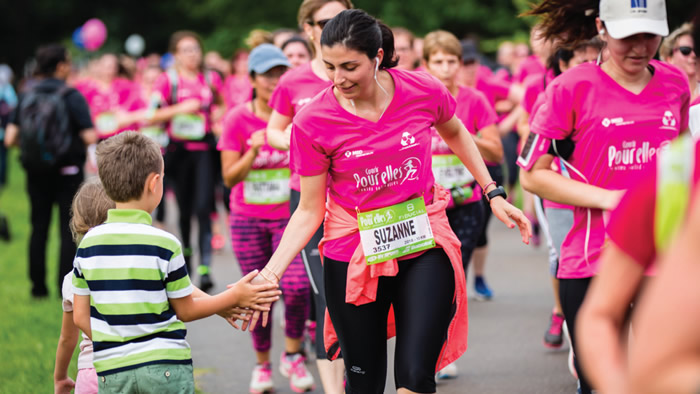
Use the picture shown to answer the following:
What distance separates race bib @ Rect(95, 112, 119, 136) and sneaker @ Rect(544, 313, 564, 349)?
7.81m

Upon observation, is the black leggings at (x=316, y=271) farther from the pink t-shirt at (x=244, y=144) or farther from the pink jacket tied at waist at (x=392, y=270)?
the pink t-shirt at (x=244, y=144)

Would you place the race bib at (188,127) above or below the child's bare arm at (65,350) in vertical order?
above

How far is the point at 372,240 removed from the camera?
4.09 meters

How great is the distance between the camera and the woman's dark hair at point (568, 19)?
4656 mm

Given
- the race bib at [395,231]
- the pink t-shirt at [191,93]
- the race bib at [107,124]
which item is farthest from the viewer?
the race bib at [107,124]

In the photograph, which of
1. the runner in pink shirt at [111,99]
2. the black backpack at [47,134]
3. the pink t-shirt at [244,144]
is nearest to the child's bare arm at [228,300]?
the pink t-shirt at [244,144]

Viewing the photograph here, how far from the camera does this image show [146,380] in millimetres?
3463

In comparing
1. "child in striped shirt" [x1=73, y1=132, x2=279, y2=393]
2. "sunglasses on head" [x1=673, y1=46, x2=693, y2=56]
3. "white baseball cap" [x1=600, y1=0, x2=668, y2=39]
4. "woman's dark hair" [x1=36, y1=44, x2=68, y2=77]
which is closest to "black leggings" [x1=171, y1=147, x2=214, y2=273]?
"woman's dark hair" [x1=36, y1=44, x2=68, y2=77]

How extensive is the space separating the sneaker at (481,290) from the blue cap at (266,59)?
3287 mm

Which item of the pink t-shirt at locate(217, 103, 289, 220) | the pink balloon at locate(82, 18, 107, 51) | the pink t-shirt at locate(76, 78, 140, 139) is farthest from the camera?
the pink balloon at locate(82, 18, 107, 51)

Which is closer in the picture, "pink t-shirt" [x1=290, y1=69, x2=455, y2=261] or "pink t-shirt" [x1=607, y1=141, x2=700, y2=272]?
"pink t-shirt" [x1=607, y1=141, x2=700, y2=272]

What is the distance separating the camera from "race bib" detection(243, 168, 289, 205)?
647cm

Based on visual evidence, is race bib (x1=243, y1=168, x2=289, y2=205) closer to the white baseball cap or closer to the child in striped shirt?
the child in striped shirt

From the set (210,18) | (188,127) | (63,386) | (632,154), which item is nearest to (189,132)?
(188,127)
